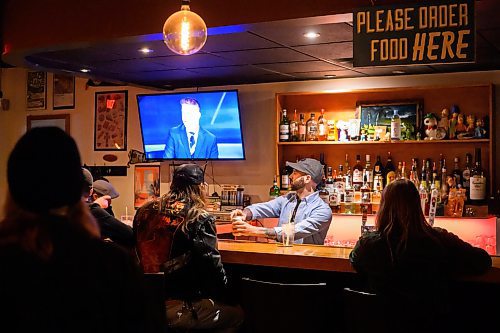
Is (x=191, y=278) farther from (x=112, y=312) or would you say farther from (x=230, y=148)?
(x=230, y=148)

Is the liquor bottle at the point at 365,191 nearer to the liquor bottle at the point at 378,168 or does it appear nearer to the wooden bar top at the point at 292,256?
the liquor bottle at the point at 378,168

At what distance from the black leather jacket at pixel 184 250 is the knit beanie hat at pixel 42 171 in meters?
1.64

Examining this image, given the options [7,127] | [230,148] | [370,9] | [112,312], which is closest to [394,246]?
[370,9]

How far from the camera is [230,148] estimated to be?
A: 6207mm

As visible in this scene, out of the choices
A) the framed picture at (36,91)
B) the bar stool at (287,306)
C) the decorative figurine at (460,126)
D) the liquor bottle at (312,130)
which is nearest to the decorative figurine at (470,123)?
the decorative figurine at (460,126)

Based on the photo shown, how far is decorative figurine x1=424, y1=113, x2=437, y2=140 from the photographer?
5.34 m

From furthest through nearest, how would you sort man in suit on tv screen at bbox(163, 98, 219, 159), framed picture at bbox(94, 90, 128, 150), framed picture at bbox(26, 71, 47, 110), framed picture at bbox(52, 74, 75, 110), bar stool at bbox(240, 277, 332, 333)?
framed picture at bbox(26, 71, 47, 110) → framed picture at bbox(52, 74, 75, 110) → framed picture at bbox(94, 90, 128, 150) → man in suit on tv screen at bbox(163, 98, 219, 159) → bar stool at bbox(240, 277, 332, 333)

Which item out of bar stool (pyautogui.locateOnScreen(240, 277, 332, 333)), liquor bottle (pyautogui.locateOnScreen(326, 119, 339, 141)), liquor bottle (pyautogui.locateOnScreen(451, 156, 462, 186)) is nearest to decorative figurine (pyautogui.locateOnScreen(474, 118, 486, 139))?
liquor bottle (pyautogui.locateOnScreen(451, 156, 462, 186))

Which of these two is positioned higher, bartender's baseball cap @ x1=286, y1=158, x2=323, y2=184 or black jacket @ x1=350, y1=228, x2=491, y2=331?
bartender's baseball cap @ x1=286, y1=158, x2=323, y2=184

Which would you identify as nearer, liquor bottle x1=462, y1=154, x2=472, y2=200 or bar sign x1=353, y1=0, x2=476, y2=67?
bar sign x1=353, y1=0, x2=476, y2=67

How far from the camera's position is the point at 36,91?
7.52 metres

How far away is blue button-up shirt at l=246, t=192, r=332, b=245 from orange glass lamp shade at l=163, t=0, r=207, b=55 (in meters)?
1.26

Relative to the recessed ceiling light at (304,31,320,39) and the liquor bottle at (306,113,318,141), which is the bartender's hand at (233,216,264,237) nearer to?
the recessed ceiling light at (304,31,320,39)

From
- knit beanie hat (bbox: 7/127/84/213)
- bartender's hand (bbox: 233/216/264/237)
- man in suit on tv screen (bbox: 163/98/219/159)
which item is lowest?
bartender's hand (bbox: 233/216/264/237)
